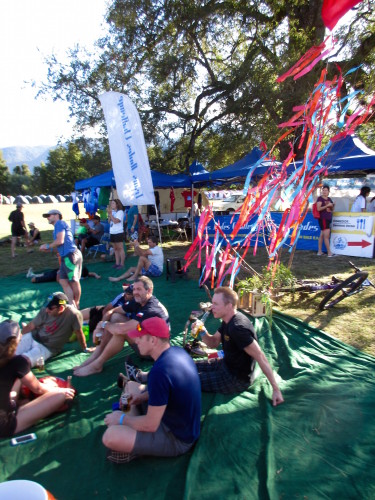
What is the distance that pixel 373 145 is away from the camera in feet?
64.2

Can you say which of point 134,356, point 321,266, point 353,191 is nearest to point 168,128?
point 353,191

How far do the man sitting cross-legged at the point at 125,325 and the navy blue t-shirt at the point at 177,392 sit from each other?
1316mm

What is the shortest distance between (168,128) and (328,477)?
14.9 meters

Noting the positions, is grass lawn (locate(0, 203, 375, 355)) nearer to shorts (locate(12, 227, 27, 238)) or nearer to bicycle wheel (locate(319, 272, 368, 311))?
bicycle wheel (locate(319, 272, 368, 311))

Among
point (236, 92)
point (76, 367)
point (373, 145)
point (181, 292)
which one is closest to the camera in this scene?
point (76, 367)

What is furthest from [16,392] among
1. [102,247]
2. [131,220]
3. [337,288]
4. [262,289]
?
[131,220]

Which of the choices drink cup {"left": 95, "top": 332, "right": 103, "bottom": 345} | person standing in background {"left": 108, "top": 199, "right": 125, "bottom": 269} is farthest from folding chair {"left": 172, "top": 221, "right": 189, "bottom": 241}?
drink cup {"left": 95, "top": 332, "right": 103, "bottom": 345}

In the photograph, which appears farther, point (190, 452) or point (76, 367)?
point (76, 367)

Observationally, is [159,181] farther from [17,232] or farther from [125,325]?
[125,325]

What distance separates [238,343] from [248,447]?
76 cm

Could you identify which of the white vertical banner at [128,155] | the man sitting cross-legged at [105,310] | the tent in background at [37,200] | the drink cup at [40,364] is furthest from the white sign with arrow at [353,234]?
the tent in background at [37,200]

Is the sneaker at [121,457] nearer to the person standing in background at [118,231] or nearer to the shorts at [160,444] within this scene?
the shorts at [160,444]

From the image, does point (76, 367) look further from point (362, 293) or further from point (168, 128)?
point (168, 128)

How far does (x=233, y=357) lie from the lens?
124 inches
